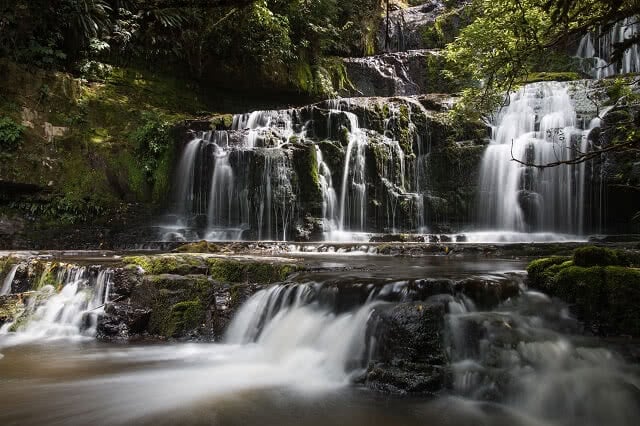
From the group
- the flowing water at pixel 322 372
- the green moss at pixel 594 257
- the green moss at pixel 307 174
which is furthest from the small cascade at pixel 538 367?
the green moss at pixel 307 174

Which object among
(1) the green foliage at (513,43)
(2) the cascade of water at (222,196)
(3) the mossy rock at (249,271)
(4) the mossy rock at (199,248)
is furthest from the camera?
(2) the cascade of water at (222,196)

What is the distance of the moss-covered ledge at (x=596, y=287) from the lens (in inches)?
171

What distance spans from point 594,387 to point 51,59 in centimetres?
1603

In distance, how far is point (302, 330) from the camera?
5102mm

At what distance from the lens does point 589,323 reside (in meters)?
4.52

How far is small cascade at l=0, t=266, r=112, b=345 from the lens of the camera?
6.38 m

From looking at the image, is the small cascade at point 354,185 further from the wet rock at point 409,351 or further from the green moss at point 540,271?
the wet rock at point 409,351

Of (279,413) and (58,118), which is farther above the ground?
(58,118)

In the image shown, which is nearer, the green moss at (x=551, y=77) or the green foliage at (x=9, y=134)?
the green foliage at (x=9, y=134)

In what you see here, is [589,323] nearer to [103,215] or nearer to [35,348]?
[35,348]

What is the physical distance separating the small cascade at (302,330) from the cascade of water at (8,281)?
4.47 metres

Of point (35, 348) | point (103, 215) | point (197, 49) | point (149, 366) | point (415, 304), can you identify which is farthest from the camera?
point (197, 49)

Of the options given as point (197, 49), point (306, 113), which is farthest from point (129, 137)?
point (306, 113)

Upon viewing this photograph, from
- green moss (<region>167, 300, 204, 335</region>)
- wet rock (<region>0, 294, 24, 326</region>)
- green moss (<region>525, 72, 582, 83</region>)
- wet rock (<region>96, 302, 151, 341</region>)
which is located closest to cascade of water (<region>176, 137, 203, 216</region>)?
wet rock (<region>0, 294, 24, 326</region>)
